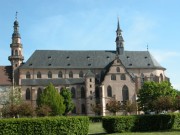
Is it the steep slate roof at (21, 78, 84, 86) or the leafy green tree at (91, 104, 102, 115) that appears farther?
the steep slate roof at (21, 78, 84, 86)

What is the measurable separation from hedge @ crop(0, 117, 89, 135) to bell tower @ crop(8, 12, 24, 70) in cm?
6124

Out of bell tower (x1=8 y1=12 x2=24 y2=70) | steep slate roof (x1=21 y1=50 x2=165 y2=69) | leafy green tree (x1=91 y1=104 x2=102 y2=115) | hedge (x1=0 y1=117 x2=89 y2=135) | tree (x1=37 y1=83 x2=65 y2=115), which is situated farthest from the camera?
steep slate roof (x1=21 y1=50 x2=165 y2=69)

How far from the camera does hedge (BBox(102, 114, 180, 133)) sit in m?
33.6

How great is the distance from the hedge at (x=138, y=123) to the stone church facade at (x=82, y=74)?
152 feet

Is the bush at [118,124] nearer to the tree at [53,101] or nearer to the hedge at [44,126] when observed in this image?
the hedge at [44,126]

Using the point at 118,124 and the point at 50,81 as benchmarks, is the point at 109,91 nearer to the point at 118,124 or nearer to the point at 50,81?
the point at 50,81

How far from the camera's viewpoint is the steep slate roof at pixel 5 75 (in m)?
83.9

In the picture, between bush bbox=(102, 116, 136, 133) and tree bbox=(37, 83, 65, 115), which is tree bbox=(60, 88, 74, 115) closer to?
Result: tree bbox=(37, 83, 65, 115)

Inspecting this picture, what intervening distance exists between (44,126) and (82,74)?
63722mm

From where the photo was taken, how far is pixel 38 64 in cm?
8938

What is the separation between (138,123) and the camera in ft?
114

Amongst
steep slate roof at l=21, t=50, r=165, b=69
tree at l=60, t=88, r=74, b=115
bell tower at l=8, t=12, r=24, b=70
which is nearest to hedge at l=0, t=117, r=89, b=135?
tree at l=60, t=88, r=74, b=115

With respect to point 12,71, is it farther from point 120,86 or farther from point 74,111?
point 120,86

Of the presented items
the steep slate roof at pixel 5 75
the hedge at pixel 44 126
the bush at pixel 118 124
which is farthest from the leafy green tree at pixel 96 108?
the hedge at pixel 44 126
